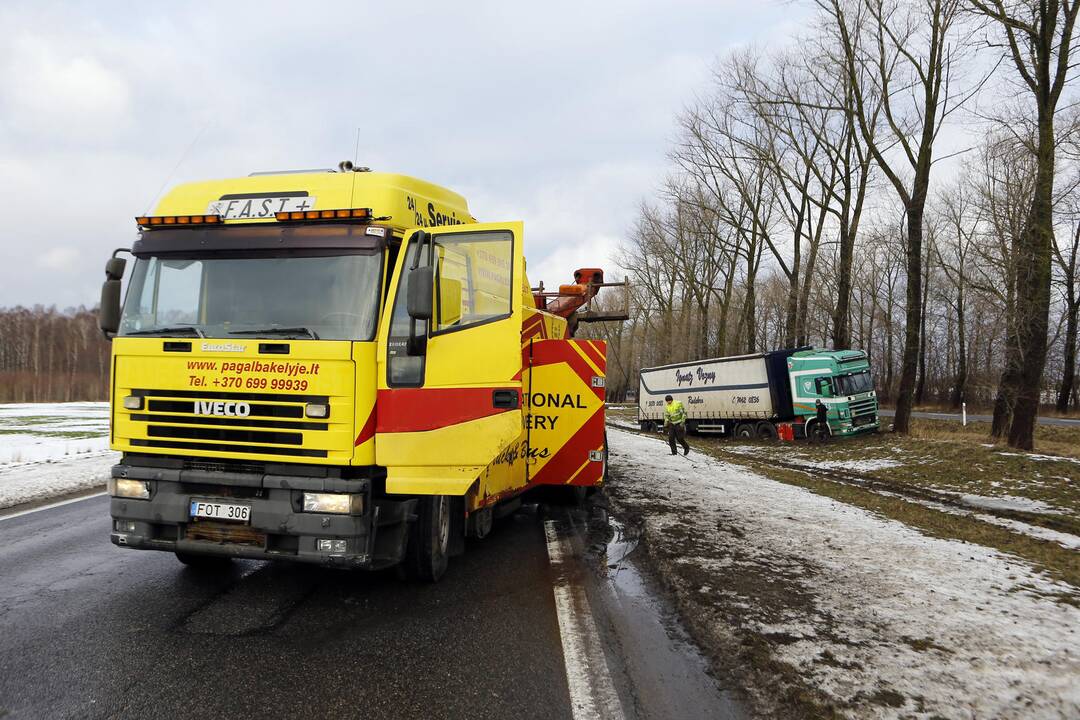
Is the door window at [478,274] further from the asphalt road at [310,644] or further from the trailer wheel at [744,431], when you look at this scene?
the trailer wheel at [744,431]

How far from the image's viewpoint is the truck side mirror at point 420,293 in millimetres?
4410

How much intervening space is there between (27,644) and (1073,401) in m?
57.2

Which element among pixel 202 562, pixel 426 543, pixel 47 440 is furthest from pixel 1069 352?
pixel 47 440

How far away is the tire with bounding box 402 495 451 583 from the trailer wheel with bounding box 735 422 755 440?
25.6 m

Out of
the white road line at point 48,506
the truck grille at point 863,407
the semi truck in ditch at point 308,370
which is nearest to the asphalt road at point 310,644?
the semi truck in ditch at point 308,370

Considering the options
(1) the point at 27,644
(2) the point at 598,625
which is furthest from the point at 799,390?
(1) the point at 27,644

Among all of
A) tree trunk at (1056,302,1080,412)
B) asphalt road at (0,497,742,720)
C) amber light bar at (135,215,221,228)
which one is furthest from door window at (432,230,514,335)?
tree trunk at (1056,302,1080,412)

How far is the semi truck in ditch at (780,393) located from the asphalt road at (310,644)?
21.9 metres

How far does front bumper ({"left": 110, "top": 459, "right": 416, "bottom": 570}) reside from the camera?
4387 millimetres

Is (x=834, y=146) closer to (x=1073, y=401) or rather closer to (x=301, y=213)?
(x=301, y=213)

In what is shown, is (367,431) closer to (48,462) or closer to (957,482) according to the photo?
(48,462)

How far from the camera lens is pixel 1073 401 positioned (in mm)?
44719

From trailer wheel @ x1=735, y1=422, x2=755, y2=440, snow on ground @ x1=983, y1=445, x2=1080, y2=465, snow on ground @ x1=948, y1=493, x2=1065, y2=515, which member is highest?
snow on ground @ x1=983, y1=445, x2=1080, y2=465

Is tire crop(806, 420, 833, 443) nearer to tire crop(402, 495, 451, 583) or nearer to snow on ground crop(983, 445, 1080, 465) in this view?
snow on ground crop(983, 445, 1080, 465)
